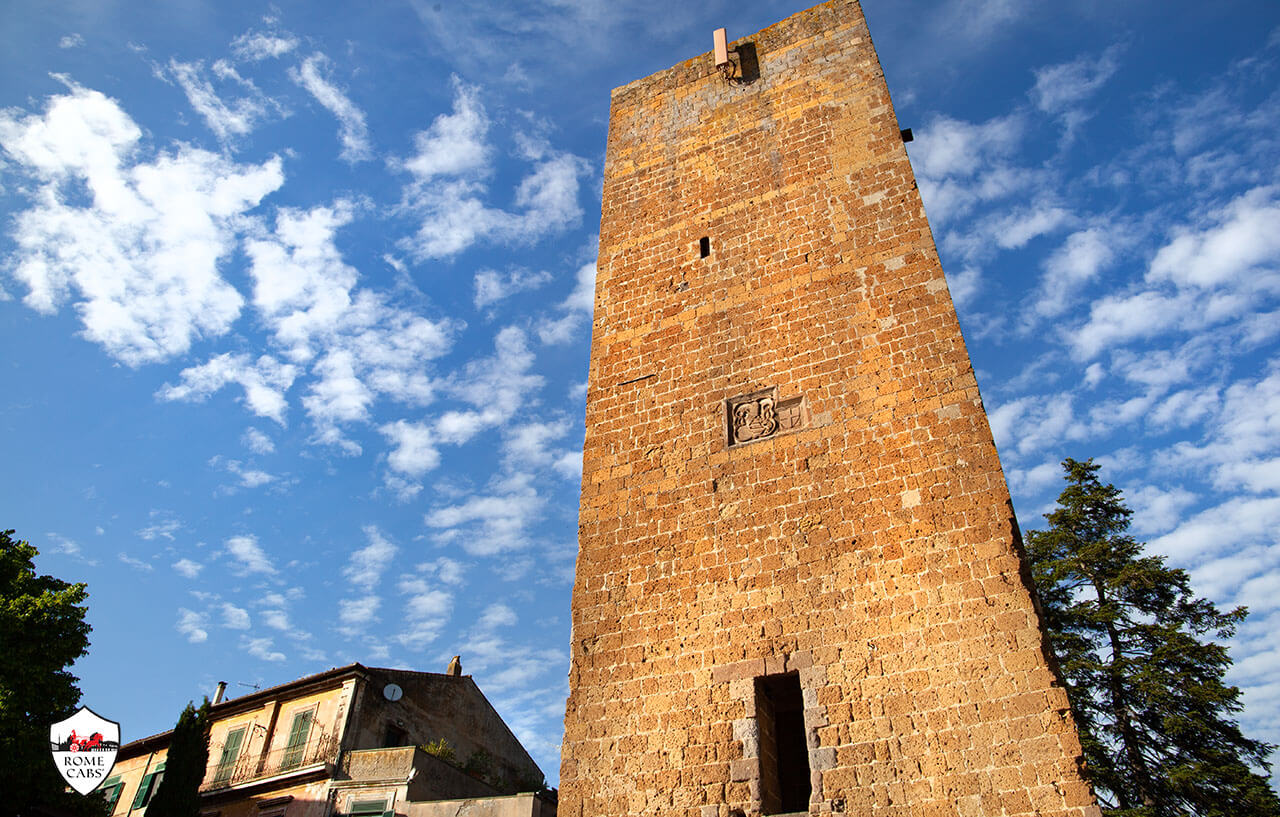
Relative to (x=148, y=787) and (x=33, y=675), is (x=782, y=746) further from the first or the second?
(x=148, y=787)

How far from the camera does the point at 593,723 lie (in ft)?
20.6

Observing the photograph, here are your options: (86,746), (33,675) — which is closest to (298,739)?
(33,675)

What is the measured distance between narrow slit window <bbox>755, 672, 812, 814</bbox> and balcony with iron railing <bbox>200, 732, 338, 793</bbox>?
11396mm

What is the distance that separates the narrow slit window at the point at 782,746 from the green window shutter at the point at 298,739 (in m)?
12.4

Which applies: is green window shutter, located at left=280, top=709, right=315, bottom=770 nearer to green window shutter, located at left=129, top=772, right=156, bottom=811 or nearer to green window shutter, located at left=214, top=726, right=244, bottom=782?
green window shutter, located at left=214, top=726, right=244, bottom=782

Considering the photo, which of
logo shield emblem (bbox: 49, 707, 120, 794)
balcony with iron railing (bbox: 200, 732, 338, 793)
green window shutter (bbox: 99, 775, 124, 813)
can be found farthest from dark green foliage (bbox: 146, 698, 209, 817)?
logo shield emblem (bbox: 49, 707, 120, 794)

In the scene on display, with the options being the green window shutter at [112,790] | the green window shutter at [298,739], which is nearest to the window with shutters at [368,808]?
the green window shutter at [298,739]

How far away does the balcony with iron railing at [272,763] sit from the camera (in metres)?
14.9

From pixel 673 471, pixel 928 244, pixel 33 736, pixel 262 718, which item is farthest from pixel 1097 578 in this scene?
pixel 33 736

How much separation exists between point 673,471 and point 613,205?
4.15 meters

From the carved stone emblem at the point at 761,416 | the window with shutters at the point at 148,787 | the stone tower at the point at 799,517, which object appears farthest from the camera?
the window with shutters at the point at 148,787

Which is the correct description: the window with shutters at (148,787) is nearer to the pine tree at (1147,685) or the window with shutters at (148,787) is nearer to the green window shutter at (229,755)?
the green window shutter at (229,755)

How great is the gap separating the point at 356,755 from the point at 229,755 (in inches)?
152

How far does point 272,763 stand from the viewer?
51.2ft
